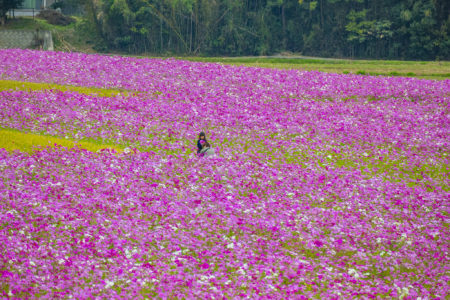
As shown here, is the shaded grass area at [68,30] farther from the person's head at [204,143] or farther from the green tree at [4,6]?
the person's head at [204,143]

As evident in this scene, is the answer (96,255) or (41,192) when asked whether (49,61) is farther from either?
(96,255)

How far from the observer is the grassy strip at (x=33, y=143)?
1812cm

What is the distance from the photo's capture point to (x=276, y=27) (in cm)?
7531

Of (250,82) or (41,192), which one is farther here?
(250,82)

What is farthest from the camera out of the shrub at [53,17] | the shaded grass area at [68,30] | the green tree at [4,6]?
the shrub at [53,17]

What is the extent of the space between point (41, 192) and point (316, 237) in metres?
7.25

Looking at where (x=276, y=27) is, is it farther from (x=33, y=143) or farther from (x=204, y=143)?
(x=33, y=143)

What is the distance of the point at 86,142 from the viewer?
19.9 meters

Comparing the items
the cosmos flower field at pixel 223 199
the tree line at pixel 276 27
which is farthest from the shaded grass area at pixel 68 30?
the cosmos flower field at pixel 223 199

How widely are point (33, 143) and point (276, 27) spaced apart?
61.2 m

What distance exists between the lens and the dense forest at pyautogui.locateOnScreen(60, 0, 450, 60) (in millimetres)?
63531

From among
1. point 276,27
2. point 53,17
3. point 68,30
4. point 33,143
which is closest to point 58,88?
point 33,143

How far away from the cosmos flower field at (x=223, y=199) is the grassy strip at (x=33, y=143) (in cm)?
36

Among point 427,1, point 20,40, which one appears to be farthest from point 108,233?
point 427,1
